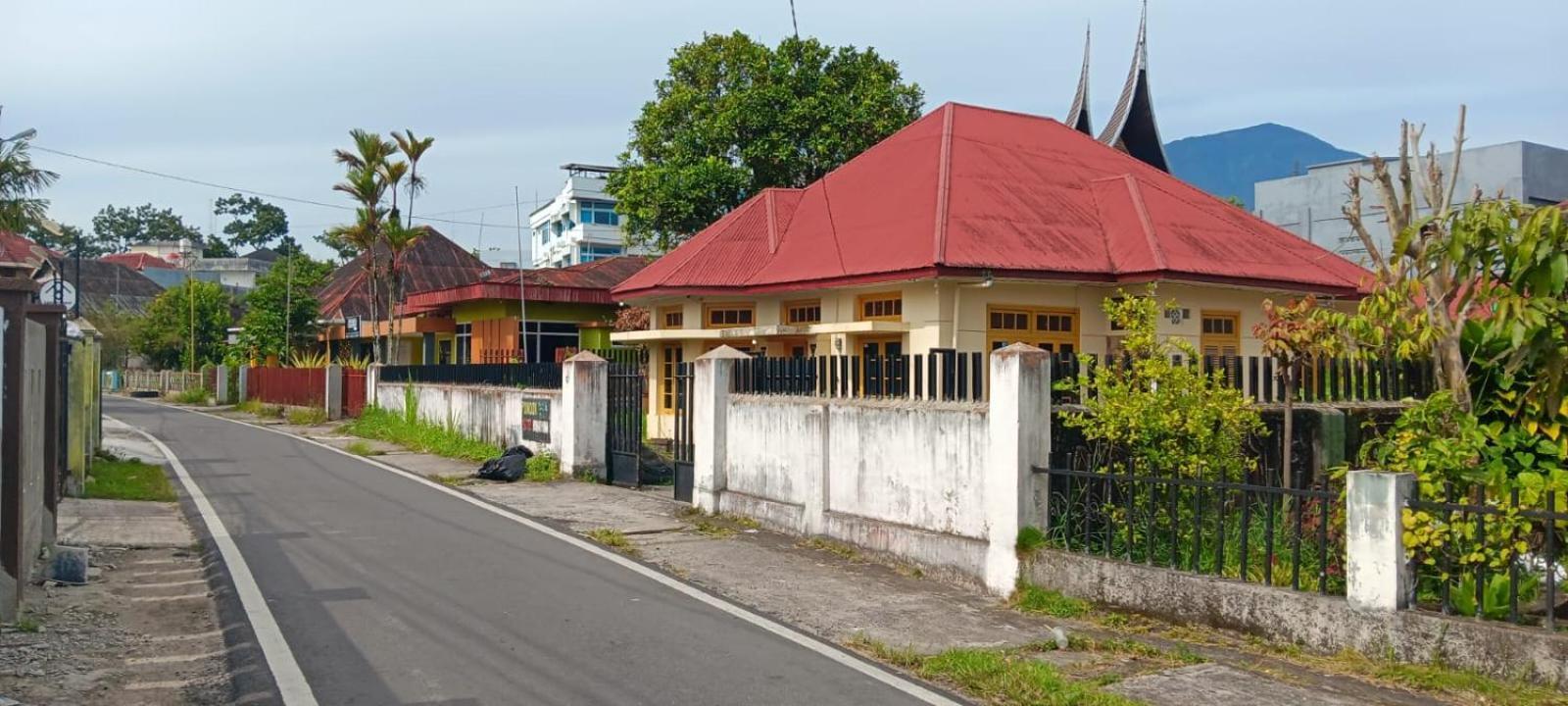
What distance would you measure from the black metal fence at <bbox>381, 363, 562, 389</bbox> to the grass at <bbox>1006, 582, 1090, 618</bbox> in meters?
12.3

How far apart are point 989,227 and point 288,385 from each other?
2877 centimetres

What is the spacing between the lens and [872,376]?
12.6 m

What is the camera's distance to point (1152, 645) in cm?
848

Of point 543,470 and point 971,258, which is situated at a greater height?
point 971,258

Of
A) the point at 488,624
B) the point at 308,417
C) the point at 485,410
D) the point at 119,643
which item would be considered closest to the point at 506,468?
the point at 485,410

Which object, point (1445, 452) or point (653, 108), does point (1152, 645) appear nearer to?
point (1445, 452)

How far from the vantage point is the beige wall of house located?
68.0 ft

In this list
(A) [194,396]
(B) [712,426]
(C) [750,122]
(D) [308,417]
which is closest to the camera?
(B) [712,426]

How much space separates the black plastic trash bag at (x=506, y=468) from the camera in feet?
63.7

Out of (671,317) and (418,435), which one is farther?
(418,435)

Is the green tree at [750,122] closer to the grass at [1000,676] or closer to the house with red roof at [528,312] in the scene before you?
the house with red roof at [528,312]

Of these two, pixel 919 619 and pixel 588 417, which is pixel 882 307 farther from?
pixel 919 619

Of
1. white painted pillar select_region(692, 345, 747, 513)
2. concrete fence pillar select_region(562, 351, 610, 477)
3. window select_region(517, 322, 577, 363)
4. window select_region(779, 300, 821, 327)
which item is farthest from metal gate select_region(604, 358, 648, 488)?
window select_region(517, 322, 577, 363)

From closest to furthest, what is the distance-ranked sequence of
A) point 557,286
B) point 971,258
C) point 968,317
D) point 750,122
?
point 971,258, point 968,317, point 750,122, point 557,286
